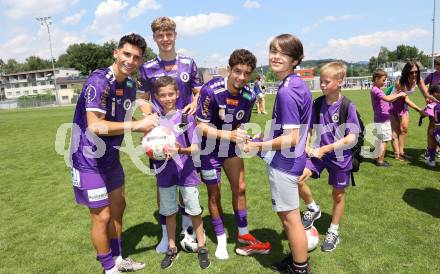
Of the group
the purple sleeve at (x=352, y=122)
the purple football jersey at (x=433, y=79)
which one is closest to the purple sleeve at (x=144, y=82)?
the purple sleeve at (x=352, y=122)

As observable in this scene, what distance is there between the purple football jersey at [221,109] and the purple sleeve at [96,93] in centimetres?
120

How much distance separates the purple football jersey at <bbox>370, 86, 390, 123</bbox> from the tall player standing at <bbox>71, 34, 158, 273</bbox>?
20.8ft

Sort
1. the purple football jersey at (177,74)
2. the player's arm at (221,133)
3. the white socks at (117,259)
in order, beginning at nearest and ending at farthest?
1. the player's arm at (221,133)
2. the white socks at (117,259)
3. the purple football jersey at (177,74)

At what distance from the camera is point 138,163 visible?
33.4 ft

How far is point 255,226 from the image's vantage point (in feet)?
17.9

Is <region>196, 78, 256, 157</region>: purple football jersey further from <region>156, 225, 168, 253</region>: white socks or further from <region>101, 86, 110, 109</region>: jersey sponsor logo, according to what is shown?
<region>156, 225, 168, 253</region>: white socks

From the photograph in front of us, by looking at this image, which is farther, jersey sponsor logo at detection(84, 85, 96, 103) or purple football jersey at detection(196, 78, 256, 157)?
purple football jersey at detection(196, 78, 256, 157)

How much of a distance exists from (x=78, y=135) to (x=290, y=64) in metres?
2.52

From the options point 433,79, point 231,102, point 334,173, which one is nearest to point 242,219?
point 334,173

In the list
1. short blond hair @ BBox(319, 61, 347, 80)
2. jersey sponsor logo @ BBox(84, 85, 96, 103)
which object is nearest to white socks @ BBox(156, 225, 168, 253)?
jersey sponsor logo @ BBox(84, 85, 96, 103)

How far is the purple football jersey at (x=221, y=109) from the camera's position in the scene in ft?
14.2

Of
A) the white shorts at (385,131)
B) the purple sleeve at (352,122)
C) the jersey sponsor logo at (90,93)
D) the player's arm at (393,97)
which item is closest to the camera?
the jersey sponsor logo at (90,93)

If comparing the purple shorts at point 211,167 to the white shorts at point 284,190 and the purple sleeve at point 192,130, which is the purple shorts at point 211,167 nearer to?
the purple sleeve at point 192,130

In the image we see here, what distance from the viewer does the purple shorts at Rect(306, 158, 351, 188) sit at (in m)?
4.74
